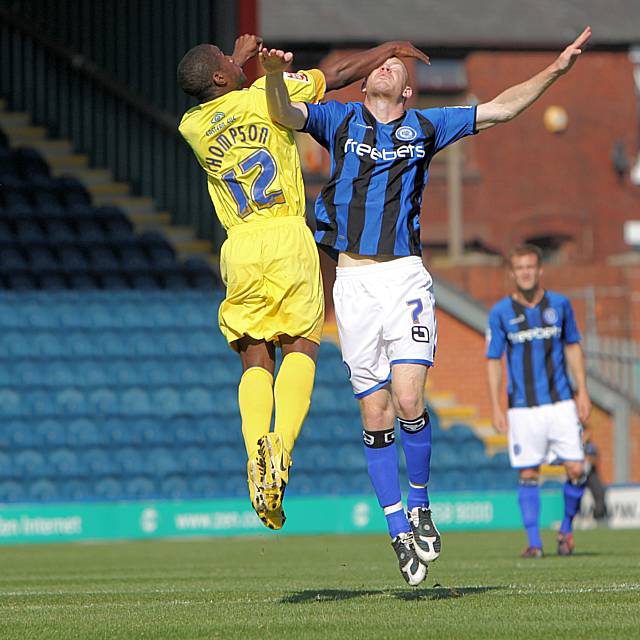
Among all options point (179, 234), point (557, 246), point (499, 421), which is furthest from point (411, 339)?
point (557, 246)

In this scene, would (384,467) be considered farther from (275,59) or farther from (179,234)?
(179,234)

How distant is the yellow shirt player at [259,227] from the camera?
6.50 metres

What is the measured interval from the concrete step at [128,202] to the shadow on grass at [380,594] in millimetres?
14184

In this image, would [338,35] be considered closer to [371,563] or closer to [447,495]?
[447,495]

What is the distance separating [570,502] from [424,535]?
14.4ft

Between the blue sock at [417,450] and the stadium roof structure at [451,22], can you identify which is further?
the stadium roof structure at [451,22]

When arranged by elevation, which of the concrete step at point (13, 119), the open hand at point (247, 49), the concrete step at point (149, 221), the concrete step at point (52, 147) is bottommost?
the open hand at point (247, 49)

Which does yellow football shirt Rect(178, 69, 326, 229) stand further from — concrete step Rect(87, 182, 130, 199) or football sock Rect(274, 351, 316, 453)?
concrete step Rect(87, 182, 130, 199)

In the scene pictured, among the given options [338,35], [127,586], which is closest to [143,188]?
[338,35]

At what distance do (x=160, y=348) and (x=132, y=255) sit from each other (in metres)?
2.03

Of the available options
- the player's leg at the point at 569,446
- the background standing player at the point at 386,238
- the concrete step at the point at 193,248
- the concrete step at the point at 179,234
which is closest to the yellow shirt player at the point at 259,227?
the background standing player at the point at 386,238

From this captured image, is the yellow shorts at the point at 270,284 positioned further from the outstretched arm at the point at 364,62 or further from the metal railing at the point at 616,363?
the metal railing at the point at 616,363

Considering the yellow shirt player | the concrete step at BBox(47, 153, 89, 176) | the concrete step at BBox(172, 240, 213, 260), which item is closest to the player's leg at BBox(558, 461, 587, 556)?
the yellow shirt player

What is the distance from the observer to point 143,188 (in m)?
20.9
